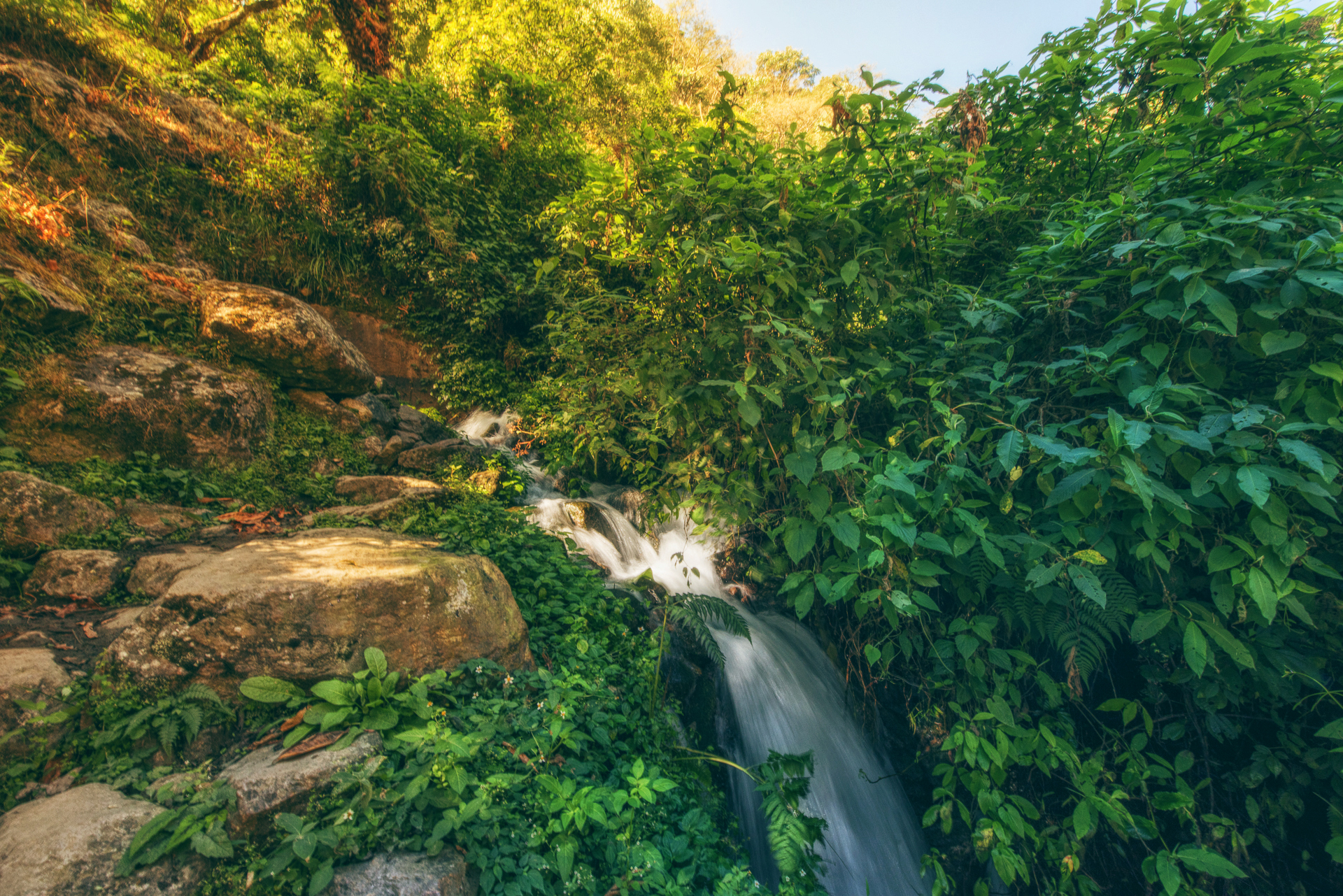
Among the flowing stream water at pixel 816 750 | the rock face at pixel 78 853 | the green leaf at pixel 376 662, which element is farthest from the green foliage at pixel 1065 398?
the rock face at pixel 78 853

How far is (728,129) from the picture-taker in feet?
9.95

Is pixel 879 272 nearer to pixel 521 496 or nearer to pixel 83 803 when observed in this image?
pixel 83 803

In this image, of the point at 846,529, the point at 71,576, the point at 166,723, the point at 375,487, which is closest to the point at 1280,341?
the point at 846,529

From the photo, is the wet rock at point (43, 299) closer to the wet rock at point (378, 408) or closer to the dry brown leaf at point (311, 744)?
the wet rock at point (378, 408)

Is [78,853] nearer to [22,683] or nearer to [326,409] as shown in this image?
[22,683]

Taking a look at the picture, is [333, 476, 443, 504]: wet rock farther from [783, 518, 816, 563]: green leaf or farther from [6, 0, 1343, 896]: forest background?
[783, 518, 816, 563]: green leaf

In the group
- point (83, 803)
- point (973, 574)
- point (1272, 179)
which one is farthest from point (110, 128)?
point (1272, 179)

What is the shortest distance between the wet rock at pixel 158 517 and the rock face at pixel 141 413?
26.3 inches

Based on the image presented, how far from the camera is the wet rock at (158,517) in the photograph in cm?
405

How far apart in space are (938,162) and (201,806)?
14.5ft

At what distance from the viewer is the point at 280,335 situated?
5855mm

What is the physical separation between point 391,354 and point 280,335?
10.8ft

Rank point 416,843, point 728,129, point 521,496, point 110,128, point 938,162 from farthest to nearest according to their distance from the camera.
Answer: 1. point 110,128
2. point 521,496
3. point 728,129
4. point 938,162
5. point 416,843

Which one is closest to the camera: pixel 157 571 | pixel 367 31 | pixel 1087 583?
pixel 1087 583
